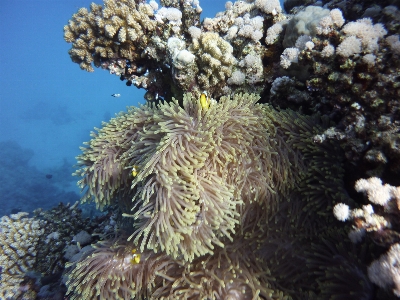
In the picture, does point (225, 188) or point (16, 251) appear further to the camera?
point (16, 251)

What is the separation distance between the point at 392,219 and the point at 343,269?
2.54ft

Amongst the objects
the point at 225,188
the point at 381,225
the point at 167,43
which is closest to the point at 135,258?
the point at 225,188

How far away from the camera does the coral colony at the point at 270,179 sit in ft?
7.55

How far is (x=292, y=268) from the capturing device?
2791mm

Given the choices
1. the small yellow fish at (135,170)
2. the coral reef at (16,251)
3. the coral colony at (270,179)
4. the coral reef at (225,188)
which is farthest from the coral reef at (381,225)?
the coral reef at (16,251)

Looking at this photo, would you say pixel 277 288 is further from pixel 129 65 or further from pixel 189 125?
pixel 129 65

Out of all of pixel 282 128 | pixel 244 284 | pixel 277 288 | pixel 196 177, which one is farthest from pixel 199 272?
pixel 282 128

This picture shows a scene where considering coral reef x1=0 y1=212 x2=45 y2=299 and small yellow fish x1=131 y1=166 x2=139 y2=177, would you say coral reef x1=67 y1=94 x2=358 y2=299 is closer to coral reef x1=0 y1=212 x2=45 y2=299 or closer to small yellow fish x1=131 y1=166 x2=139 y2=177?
small yellow fish x1=131 y1=166 x2=139 y2=177

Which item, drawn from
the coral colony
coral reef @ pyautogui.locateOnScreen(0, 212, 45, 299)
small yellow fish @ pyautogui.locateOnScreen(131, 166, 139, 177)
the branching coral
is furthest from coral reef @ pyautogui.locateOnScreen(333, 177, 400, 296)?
coral reef @ pyautogui.locateOnScreen(0, 212, 45, 299)

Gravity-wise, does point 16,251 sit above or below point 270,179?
above

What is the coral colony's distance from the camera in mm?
2303

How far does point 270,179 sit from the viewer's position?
110 inches

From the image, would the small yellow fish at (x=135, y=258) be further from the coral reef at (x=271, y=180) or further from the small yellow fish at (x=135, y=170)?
the small yellow fish at (x=135, y=170)

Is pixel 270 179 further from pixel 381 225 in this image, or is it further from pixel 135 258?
pixel 135 258
